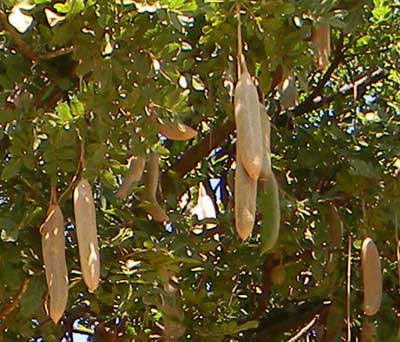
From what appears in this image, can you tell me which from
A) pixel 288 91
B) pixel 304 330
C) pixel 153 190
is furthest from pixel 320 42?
pixel 304 330

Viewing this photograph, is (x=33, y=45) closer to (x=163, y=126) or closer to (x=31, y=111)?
(x=31, y=111)

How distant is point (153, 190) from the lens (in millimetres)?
2297

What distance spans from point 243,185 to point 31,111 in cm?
54

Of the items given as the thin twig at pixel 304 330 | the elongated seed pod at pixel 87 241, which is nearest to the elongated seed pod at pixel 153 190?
the elongated seed pod at pixel 87 241

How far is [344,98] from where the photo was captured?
315 centimetres

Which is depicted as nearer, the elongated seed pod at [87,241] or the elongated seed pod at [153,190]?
the elongated seed pod at [87,241]

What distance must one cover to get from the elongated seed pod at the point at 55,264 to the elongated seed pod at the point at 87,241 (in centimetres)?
5

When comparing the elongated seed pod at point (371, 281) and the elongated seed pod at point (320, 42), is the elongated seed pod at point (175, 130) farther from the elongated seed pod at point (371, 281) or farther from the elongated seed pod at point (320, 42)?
the elongated seed pod at point (371, 281)

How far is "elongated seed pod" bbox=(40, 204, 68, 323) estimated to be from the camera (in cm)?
165

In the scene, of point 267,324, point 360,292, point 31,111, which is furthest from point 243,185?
point 267,324

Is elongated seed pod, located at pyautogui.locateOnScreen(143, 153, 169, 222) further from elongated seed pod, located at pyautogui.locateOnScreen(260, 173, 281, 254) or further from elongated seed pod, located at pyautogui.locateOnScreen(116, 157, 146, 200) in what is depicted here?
elongated seed pod, located at pyautogui.locateOnScreen(260, 173, 281, 254)

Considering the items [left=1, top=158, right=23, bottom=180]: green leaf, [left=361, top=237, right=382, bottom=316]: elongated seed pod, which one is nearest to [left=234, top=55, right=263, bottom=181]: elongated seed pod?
[left=1, top=158, right=23, bottom=180]: green leaf

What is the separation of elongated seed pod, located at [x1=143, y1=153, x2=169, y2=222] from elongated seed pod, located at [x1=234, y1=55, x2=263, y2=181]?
55cm

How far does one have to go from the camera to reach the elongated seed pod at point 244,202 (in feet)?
5.26
